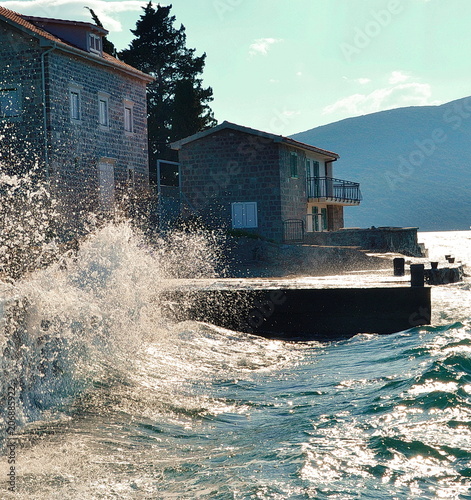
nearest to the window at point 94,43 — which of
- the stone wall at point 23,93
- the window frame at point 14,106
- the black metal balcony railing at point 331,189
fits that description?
the stone wall at point 23,93

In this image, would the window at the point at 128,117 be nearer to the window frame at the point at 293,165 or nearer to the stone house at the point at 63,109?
the stone house at the point at 63,109

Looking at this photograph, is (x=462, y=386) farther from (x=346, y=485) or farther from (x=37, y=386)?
(x=37, y=386)

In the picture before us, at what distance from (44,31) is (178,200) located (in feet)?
31.5

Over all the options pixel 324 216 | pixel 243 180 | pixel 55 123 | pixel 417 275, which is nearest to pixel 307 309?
pixel 417 275

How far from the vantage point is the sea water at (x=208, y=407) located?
532 centimetres

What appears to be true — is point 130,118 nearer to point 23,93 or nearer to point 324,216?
point 23,93

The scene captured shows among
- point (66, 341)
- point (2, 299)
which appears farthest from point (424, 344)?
point (2, 299)

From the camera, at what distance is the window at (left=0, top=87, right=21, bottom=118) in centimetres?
2392

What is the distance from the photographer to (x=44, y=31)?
25359 mm

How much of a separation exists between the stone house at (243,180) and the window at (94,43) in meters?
6.22

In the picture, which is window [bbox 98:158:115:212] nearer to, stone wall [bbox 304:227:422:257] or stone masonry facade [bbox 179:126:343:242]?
stone masonry facade [bbox 179:126:343:242]

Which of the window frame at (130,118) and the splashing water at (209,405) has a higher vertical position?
the window frame at (130,118)

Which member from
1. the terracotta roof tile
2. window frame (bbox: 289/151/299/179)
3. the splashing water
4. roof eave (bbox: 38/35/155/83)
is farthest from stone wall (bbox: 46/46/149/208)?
the splashing water

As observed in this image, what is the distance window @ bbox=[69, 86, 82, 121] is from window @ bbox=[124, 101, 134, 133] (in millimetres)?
3775
